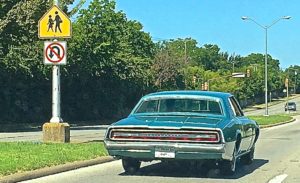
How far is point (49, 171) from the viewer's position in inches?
490

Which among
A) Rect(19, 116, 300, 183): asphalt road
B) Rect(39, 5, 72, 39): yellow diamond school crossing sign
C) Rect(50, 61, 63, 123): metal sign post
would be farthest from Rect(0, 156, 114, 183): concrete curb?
Rect(39, 5, 72, 39): yellow diamond school crossing sign

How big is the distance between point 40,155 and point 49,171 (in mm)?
1507

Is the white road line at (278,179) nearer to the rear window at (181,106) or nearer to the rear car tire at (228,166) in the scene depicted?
→ the rear car tire at (228,166)

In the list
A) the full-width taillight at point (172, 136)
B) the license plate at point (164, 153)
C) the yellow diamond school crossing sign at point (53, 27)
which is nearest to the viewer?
the full-width taillight at point (172, 136)

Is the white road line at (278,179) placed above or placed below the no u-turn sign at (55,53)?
below

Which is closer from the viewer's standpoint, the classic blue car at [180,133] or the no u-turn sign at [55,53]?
the classic blue car at [180,133]

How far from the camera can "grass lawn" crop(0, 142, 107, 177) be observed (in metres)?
12.1

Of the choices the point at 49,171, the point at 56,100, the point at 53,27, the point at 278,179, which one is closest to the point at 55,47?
the point at 53,27

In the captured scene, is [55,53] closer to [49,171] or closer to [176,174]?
[49,171]

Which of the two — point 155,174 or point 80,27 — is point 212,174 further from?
point 80,27

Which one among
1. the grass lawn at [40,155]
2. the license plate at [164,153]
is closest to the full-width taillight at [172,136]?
the license plate at [164,153]

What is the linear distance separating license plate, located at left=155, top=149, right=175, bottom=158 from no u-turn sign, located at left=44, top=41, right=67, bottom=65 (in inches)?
286

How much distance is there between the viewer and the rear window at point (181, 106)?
1289 centimetres

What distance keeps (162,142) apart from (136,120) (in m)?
0.80
